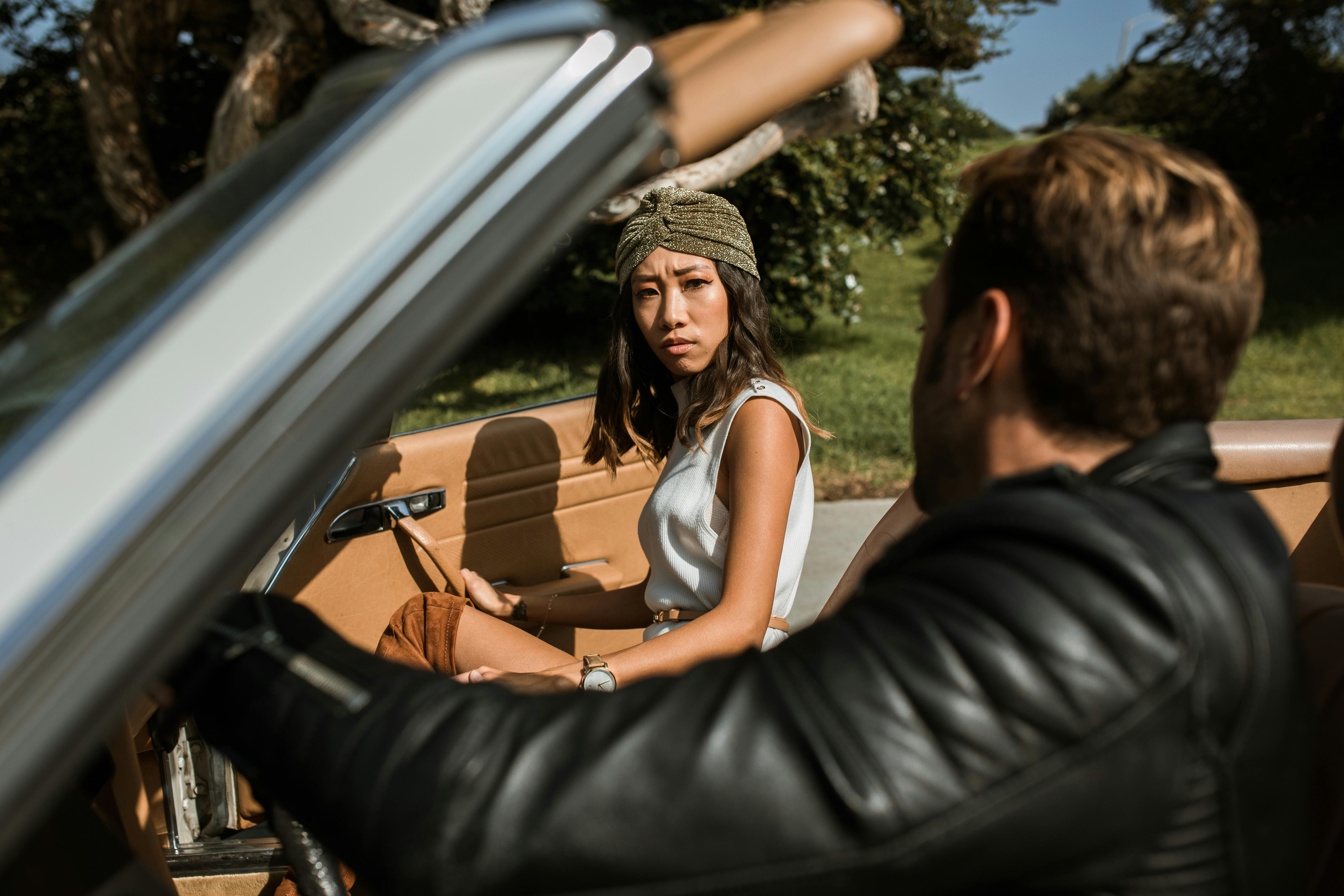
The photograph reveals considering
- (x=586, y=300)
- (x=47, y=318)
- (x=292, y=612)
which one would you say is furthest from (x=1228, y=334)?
(x=586, y=300)

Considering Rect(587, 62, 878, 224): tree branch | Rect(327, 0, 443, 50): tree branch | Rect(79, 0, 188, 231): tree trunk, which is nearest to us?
Rect(587, 62, 878, 224): tree branch

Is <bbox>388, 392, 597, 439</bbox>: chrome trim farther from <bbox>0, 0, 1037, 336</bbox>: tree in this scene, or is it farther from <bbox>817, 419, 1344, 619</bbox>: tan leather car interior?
<bbox>0, 0, 1037, 336</bbox>: tree

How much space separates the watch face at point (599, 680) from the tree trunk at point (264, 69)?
6528 millimetres

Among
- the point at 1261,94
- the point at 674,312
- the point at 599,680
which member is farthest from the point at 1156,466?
the point at 1261,94

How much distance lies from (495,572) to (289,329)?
2127 mm

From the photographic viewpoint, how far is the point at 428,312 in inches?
26.4

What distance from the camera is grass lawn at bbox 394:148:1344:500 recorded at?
5918mm

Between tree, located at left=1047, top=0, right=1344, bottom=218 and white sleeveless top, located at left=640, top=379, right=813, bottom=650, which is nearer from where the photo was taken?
white sleeveless top, located at left=640, top=379, right=813, bottom=650

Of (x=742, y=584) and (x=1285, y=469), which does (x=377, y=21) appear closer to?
(x=742, y=584)

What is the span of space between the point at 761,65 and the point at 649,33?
723cm

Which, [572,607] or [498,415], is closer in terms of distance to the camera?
[572,607]

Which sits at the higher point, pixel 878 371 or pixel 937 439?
pixel 937 439

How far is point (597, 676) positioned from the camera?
5.77 ft

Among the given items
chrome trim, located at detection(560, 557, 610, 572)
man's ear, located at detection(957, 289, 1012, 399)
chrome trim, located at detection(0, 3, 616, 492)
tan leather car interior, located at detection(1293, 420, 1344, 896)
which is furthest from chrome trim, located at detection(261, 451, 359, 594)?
tan leather car interior, located at detection(1293, 420, 1344, 896)
